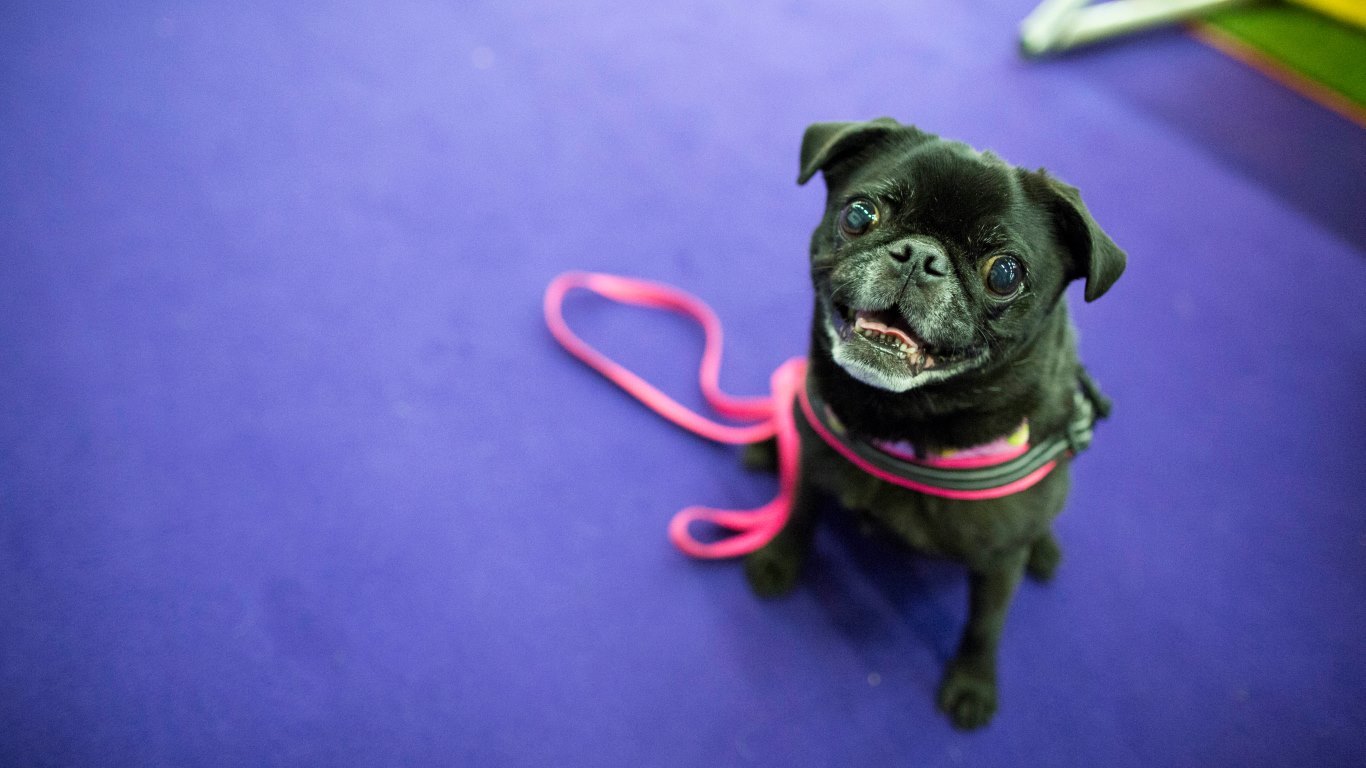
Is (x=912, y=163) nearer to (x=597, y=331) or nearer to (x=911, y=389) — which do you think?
(x=911, y=389)

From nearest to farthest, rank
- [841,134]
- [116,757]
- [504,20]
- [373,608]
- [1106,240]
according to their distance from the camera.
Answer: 1. [1106,240]
2. [841,134]
3. [116,757]
4. [373,608]
5. [504,20]

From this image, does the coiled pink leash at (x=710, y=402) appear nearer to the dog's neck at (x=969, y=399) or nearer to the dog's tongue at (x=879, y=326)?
the dog's neck at (x=969, y=399)

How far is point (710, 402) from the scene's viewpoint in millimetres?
1835

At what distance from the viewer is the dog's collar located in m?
1.22

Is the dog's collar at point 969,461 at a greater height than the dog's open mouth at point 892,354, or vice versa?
the dog's open mouth at point 892,354

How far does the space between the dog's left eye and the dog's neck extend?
115mm

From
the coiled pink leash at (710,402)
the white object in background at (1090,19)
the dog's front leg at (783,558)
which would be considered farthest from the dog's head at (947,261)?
the white object in background at (1090,19)

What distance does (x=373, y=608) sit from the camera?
147cm

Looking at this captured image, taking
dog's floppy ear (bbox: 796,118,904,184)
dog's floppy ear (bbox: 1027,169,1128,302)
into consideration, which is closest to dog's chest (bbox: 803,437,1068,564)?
dog's floppy ear (bbox: 1027,169,1128,302)

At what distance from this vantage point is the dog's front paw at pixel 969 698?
4.67 feet

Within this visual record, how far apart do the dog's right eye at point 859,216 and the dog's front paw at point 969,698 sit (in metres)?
0.83

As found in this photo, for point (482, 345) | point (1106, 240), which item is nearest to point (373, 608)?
point (482, 345)

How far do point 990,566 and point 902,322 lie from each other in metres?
0.47

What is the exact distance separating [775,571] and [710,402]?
45 cm
